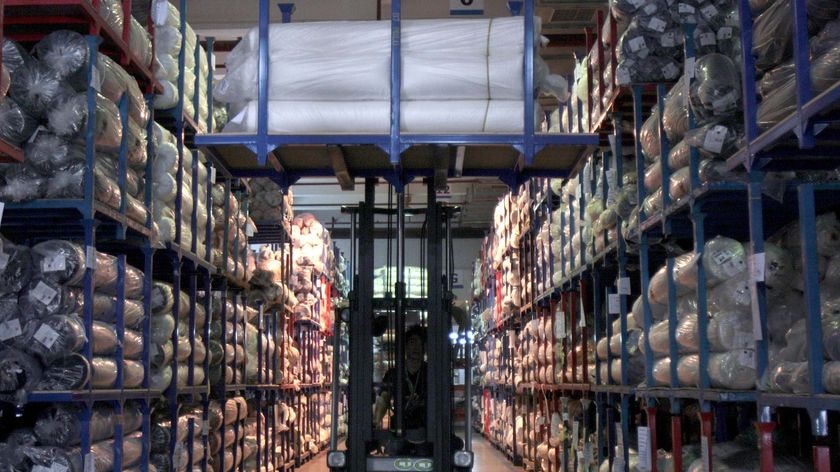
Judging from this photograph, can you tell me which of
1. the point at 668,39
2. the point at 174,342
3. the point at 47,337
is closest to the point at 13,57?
the point at 47,337

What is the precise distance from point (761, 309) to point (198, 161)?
230 inches

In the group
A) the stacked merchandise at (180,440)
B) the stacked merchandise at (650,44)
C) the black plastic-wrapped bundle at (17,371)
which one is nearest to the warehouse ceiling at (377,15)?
the stacked merchandise at (180,440)

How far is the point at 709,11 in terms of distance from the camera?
698cm

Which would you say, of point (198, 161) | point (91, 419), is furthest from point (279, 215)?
point (91, 419)

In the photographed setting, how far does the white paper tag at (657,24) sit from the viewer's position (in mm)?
7324

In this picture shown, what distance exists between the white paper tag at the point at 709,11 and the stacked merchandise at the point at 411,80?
4.68 feet

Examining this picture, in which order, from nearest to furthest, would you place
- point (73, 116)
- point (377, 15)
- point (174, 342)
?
point (73, 116), point (174, 342), point (377, 15)

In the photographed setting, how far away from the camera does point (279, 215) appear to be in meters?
13.7

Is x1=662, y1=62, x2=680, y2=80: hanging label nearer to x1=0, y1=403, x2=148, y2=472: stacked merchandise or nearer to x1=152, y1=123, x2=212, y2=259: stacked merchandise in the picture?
x1=152, y1=123, x2=212, y2=259: stacked merchandise

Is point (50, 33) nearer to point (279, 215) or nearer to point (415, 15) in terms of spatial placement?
point (415, 15)

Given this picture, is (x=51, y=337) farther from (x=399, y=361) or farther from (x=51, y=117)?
(x=399, y=361)

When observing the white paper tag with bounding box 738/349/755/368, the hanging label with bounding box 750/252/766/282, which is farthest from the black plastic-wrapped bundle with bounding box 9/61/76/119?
the white paper tag with bounding box 738/349/755/368

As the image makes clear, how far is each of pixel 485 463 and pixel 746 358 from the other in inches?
474

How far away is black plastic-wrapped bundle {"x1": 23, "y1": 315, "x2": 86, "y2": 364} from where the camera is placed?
240 inches
